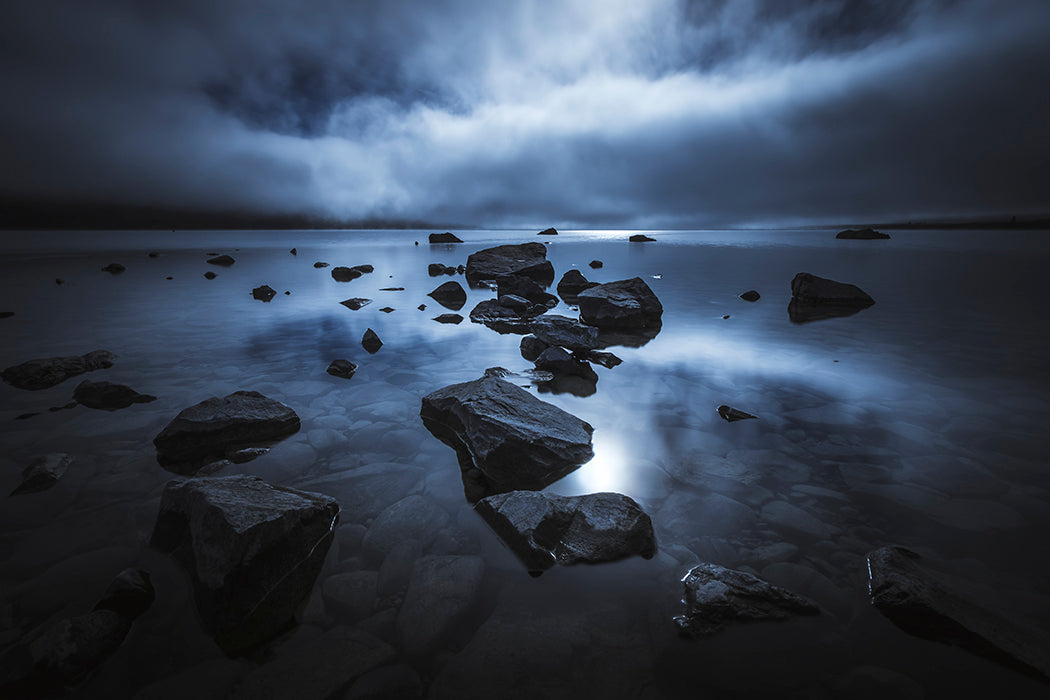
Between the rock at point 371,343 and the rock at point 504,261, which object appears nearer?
the rock at point 371,343

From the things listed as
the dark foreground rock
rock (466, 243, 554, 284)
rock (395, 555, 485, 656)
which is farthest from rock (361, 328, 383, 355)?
rock (466, 243, 554, 284)

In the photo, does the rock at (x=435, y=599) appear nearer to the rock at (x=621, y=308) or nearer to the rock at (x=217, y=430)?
the rock at (x=217, y=430)

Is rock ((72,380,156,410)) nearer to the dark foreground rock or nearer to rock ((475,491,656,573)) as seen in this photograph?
rock ((475,491,656,573))

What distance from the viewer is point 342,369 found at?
26.1 ft

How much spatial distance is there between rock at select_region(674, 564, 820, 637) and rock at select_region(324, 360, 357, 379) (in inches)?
270

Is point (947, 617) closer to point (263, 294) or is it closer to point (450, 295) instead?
point (450, 295)

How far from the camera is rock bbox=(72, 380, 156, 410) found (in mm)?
6293

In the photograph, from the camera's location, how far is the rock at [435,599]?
279 cm

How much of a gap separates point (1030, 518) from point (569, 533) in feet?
13.9

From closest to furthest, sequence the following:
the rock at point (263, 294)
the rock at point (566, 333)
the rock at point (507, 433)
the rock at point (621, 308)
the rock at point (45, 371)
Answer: the rock at point (507, 433)
the rock at point (45, 371)
the rock at point (566, 333)
the rock at point (621, 308)
the rock at point (263, 294)

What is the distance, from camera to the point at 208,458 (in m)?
4.84

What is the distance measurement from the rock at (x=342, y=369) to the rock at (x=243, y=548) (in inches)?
Result: 170

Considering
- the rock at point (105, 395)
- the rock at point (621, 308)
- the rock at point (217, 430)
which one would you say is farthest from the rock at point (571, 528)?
the rock at point (621, 308)

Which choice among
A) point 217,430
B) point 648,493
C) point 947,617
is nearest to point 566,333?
point 648,493
